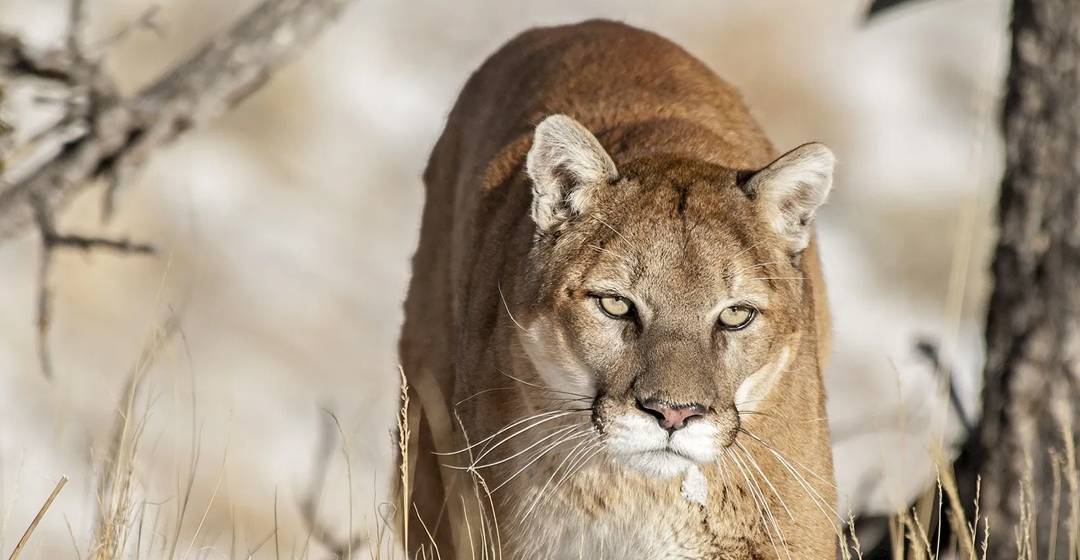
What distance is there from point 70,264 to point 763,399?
9.04 m

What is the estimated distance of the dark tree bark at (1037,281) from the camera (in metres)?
5.25

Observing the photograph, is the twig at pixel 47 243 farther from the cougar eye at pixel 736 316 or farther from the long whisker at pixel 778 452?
the long whisker at pixel 778 452

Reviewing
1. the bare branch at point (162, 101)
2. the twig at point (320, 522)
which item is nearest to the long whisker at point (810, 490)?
the twig at point (320, 522)

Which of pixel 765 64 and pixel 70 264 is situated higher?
pixel 765 64

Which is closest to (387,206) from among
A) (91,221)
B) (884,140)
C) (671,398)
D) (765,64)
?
(91,221)

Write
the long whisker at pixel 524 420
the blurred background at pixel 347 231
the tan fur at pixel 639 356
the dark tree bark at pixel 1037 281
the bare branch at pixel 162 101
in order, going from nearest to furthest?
the bare branch at pixel 162 101 → the tan fur at pixel 639 356 → the long whisker at pixel 524 420 → the dark tree bark at pixel 1037 281 → the blurred background at pixel 347 231

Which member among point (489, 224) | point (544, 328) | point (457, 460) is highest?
point (489, 224)

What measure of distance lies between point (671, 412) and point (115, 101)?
1784 mm

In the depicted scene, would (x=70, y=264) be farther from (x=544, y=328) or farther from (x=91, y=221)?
(x=544, y=328)

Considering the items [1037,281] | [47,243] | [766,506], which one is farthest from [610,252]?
[1037,281]

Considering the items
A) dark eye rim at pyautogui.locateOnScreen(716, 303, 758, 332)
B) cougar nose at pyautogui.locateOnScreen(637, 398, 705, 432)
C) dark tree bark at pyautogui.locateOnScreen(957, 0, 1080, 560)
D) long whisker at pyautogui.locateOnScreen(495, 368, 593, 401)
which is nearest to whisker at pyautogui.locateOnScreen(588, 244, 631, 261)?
dark eye rim at pyautogui.locateOnScreen(716, 303, 758, 332)

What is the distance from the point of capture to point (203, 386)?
10758mm

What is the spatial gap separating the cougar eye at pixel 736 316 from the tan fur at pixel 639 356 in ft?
0.12

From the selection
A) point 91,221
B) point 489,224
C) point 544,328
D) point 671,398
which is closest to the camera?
point 671,398
